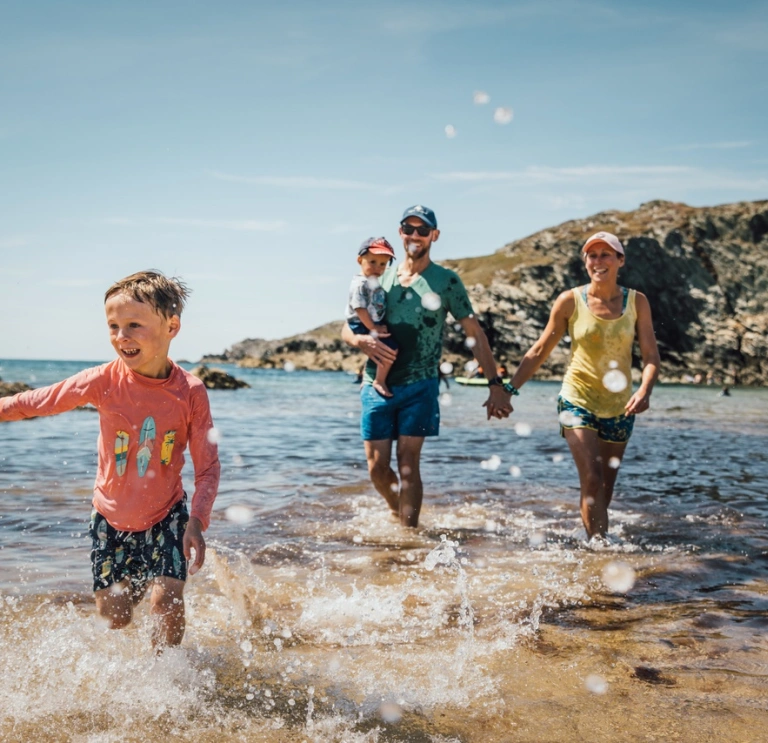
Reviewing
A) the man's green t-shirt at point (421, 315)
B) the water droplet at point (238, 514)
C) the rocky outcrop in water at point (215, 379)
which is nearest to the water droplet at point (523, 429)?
the water droplet at point (238, 514)

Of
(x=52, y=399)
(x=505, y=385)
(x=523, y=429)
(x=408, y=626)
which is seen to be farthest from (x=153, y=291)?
(x=523, y=429)

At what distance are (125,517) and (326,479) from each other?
20.9ft

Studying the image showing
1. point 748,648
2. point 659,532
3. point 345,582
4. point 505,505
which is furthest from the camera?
point 505,505

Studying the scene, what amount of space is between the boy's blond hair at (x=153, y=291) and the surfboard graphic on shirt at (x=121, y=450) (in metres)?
0.57

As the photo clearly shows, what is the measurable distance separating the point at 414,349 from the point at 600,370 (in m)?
1.50

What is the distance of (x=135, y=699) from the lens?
9.34 ft

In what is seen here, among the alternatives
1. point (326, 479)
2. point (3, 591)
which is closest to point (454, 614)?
point (3, 591)

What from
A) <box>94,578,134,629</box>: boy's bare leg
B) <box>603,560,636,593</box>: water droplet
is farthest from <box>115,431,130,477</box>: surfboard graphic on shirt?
<box>603,560,636,593</box>: water droplet

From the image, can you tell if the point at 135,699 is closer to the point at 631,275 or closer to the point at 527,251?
the point at 631,275

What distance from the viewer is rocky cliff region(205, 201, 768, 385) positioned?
73000 millimetres

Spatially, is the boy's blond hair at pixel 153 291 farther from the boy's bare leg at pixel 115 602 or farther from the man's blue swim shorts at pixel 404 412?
the man's blue swim shorts at pixel 404 412

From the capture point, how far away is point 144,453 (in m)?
3.25

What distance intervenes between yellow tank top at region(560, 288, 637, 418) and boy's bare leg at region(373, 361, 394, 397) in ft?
4.84

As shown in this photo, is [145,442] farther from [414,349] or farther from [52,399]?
[414,349]
